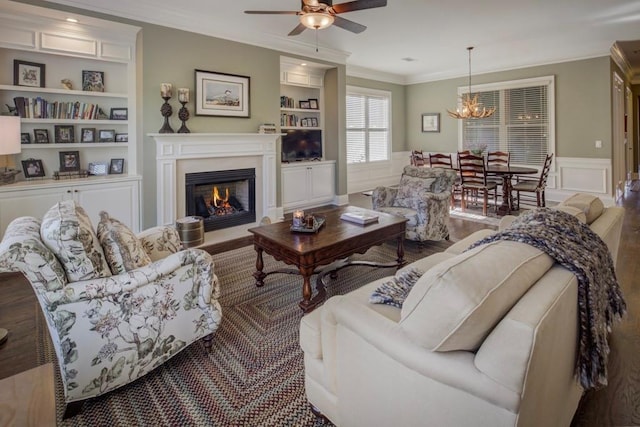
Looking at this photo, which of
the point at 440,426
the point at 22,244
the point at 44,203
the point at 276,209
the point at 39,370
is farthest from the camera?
the point at 276,209

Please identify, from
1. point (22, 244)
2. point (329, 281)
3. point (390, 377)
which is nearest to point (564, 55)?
point (329, 281)

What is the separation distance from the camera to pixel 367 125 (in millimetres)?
8531

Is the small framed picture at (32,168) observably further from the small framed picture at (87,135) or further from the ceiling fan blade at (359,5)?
the ceiling fan blade at (359,5)

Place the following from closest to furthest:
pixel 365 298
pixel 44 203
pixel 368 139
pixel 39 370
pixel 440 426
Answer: pixel 440 426
pixel 39 370
pixel 365 298
pixel 44 203
pixel 368 139

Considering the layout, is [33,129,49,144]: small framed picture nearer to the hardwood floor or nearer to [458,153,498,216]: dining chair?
the hardwood floor

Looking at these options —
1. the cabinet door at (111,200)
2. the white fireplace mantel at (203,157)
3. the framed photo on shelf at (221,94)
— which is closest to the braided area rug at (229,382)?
the cabinet door at (111,200)

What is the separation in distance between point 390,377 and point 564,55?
7682 mm

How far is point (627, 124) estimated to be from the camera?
8.85m

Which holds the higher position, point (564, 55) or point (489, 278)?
point (564, 55)

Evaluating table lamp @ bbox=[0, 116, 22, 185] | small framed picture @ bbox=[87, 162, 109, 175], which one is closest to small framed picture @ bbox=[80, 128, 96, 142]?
small framed picture @ bbox=[87, 162, 109, 175]

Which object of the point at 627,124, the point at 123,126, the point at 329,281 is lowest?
the point at 329,281

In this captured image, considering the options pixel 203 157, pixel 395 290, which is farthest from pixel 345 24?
pixel 395 290

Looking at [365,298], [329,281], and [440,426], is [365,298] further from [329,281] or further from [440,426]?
[329,281]

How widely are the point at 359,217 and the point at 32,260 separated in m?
2.36
